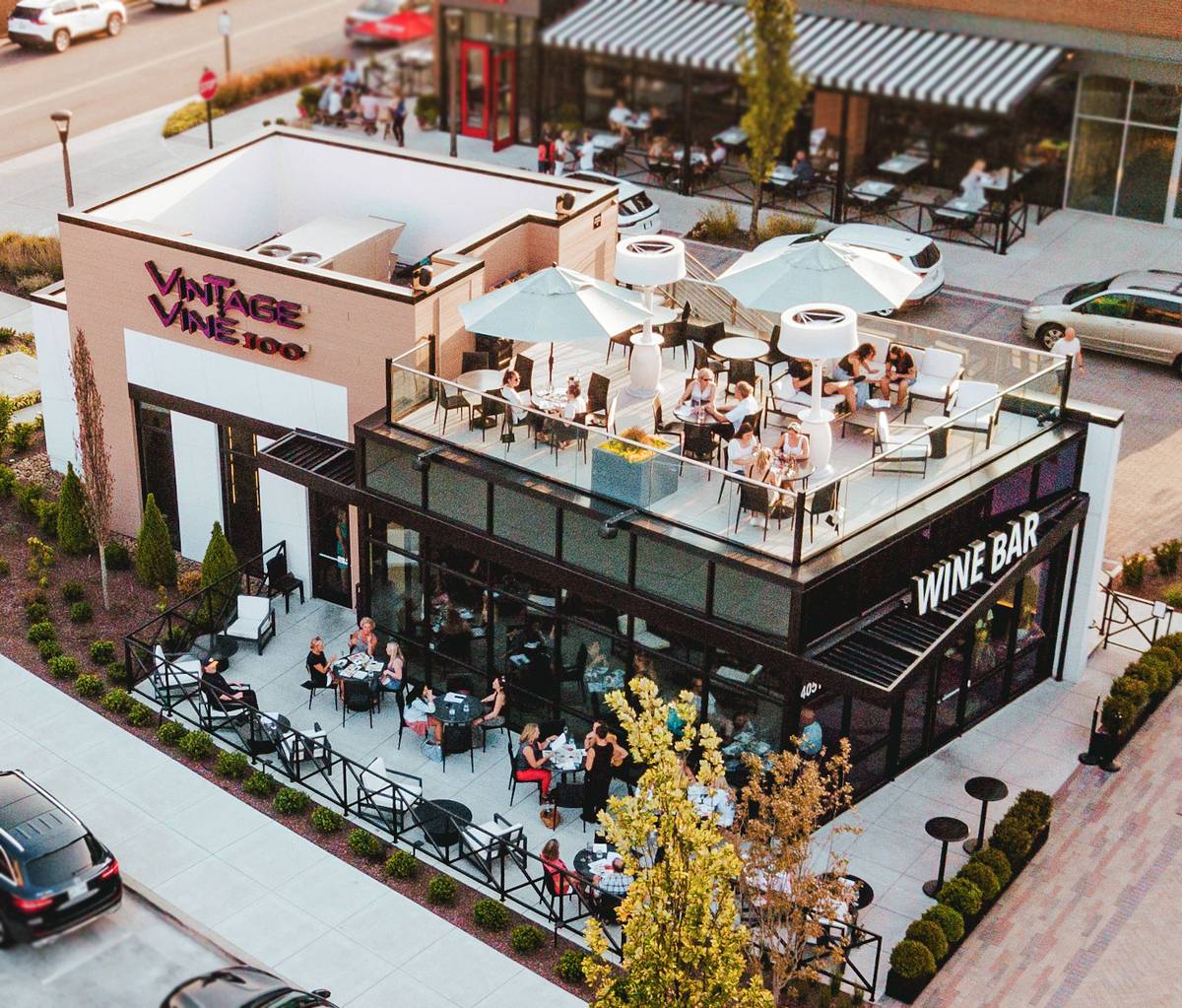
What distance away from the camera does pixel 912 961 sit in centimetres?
2053

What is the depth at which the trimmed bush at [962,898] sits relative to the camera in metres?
21.5

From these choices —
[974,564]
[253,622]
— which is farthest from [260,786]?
[974,564]

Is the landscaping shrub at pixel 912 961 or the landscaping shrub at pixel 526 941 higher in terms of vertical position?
the landscaping shrub at pixel 912 961

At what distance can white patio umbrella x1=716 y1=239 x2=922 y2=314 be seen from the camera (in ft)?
78.2

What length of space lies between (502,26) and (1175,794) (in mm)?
29679

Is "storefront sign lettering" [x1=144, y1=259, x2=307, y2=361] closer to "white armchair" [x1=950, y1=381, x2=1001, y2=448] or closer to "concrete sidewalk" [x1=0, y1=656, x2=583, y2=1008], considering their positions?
"concrete sidewalk" [x1=0, y1=656, x2=583, y2=1008]

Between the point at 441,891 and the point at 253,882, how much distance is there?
2393 mm

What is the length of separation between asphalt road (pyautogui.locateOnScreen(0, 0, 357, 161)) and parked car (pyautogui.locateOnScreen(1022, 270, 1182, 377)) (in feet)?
86.5

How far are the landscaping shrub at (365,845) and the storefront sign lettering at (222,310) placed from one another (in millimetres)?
7703

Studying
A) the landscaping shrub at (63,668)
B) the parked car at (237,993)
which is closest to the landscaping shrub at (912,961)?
the parked car at (237,993)

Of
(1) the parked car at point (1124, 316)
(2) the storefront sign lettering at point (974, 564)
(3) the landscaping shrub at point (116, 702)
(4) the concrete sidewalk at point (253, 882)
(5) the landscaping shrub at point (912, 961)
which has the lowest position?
(4) the concrete sidewalk at point (253, 882)

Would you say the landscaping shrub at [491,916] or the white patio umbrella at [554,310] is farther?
the white patio umbrella at [554,310]

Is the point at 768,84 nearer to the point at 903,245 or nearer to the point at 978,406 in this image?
the point at 903,245

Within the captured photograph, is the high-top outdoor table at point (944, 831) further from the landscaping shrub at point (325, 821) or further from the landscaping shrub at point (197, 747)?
the landscaping shrub at point (197, 747)
